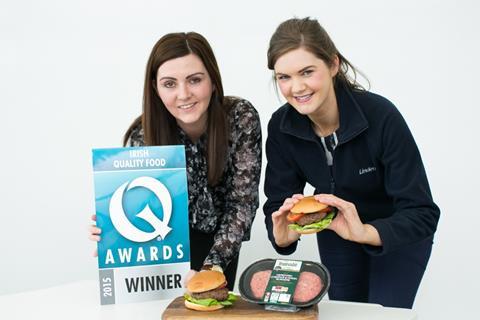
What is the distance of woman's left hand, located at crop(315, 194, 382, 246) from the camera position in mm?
2291

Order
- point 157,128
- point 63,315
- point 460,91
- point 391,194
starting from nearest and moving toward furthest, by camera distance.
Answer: point 63,315 → point 391,194 → point 157,128 → point 460,91

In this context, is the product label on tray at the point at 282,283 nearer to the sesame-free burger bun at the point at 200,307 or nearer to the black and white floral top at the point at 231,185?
the sesame-free burger bun at the point at 200,307

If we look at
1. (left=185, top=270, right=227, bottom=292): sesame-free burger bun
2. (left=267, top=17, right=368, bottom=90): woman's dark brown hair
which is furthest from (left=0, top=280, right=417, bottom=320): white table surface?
(left=267, top=17, right=368, bottom=90): woman's dark brown hair

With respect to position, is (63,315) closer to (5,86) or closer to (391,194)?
(391,194)

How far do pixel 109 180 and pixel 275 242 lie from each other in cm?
63

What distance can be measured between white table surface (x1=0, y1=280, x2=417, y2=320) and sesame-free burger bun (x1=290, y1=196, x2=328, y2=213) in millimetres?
325

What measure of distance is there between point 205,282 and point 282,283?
0.24 meters

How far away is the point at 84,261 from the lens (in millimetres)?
4703

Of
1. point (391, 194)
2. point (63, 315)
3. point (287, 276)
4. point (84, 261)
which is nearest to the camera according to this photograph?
point (287, 276)

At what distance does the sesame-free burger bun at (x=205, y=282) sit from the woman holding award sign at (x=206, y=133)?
351 millimetres

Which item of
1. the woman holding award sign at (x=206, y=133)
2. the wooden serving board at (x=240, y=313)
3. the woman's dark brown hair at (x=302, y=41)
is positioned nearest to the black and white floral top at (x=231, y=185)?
the woman holding award sign at (x=206, y=133)

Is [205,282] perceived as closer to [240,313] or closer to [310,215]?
[240,313]

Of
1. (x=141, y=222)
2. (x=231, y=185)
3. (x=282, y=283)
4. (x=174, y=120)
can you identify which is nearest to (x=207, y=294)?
(x=282, y=283)

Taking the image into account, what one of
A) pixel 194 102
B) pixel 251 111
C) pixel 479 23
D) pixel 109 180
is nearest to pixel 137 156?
pixel 109 180
